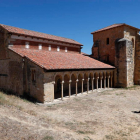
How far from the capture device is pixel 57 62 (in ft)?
47.3

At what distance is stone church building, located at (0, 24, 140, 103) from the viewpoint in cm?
1270

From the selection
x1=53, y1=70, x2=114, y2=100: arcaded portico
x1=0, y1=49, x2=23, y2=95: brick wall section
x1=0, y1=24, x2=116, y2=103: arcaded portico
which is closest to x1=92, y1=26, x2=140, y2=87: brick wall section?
x1=53, y1=70, x2=114, y2=100: arcaded portico

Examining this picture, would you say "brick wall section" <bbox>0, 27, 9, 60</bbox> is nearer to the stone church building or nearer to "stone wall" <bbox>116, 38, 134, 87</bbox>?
the stone church building

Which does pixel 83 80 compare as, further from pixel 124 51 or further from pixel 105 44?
pixel 105 44

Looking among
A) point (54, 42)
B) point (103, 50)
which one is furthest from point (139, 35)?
point (54, 42)

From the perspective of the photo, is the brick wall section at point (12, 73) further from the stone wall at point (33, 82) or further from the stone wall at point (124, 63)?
the stone wall at point (124, 63)

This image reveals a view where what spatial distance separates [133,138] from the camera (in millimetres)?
6348

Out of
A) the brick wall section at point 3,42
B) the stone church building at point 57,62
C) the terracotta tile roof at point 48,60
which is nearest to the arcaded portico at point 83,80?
the stone church building at point 57,62

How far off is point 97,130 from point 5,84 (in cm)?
1382

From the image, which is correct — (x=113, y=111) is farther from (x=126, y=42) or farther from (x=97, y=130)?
(x=126, y=42)

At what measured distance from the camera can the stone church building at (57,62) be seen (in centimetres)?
1270

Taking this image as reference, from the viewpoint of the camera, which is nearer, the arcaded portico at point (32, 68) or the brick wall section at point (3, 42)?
the arcaded portico at point (32, 68)

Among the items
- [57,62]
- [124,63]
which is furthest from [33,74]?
[124,63]

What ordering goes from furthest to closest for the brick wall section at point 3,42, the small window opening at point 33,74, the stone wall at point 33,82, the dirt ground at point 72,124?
the brick wall section at point 3,42 < the small window opening at point 33,74 < the stone wall at point 33,82 < the dirt ground at point 72,124
